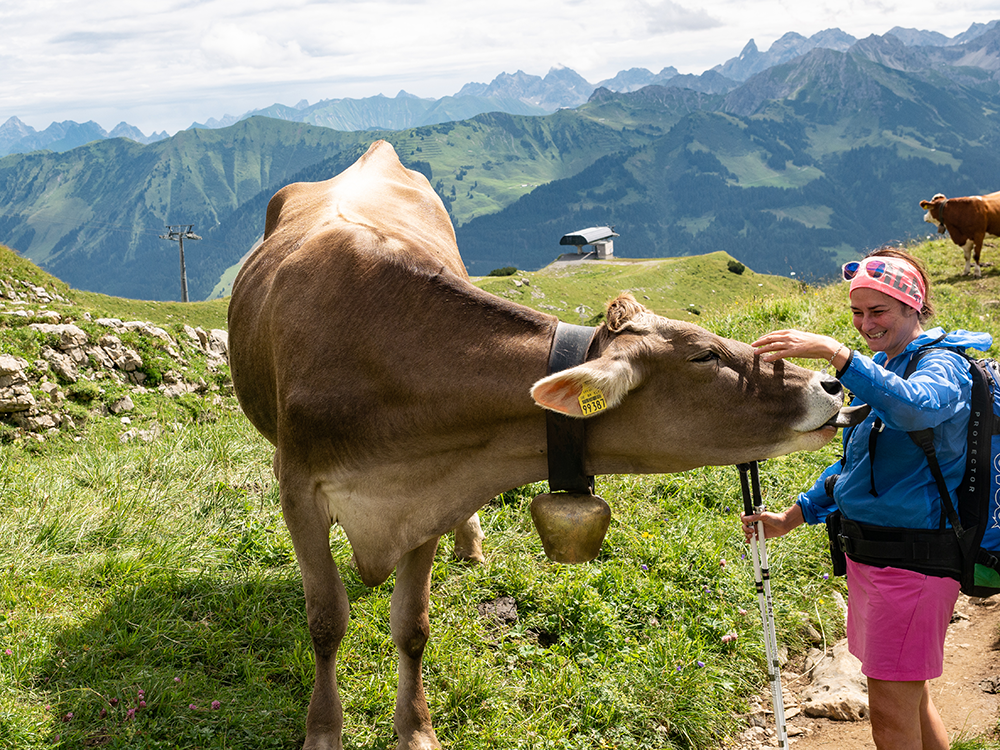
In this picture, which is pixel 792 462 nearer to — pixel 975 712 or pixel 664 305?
pixel 975 712

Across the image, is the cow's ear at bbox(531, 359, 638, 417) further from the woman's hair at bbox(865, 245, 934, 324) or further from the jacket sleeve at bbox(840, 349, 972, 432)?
the woman's hair at bbox(865, 245, 934, 324)

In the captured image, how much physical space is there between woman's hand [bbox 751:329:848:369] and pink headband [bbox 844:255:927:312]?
1.17 feet

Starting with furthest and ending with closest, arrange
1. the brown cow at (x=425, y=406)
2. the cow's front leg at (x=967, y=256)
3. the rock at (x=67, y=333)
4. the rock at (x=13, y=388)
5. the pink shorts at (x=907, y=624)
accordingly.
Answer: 1. the cow's front leg at (x=967, y=256)
2. the rock at (x=67, y=333)
3. the rock at (x=13, y=388)
4. the brown cow at (x=425, y=406)
5. the pink shorts at (x=907, y=624)

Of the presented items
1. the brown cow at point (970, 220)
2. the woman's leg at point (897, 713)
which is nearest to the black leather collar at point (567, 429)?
the woman's leg at point (897, 713)

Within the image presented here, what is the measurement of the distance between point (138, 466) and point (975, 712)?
6513mm

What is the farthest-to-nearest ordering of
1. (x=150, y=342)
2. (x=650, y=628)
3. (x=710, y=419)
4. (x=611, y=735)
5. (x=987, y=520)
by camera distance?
(x=150, y=342) < (x=650, y=628) < (x=611, y=735) < (x=710, y=419) < (x=987, y=520)

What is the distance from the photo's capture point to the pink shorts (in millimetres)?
3223

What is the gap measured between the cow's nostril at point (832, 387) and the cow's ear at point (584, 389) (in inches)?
34.8

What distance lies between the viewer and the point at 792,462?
7.62 metres

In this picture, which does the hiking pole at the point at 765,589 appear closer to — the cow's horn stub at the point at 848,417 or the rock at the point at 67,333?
the cow's horn stub at the point at 848,417

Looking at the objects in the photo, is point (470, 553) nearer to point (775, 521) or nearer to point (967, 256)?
point (775, 521)

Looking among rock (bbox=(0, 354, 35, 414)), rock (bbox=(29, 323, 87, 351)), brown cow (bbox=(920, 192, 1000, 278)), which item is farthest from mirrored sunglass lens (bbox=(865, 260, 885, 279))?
brown cow (bbox=(920, 192, 1000, 278))

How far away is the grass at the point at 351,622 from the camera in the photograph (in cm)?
428

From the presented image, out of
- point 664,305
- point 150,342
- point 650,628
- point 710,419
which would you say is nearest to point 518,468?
point 710,419
